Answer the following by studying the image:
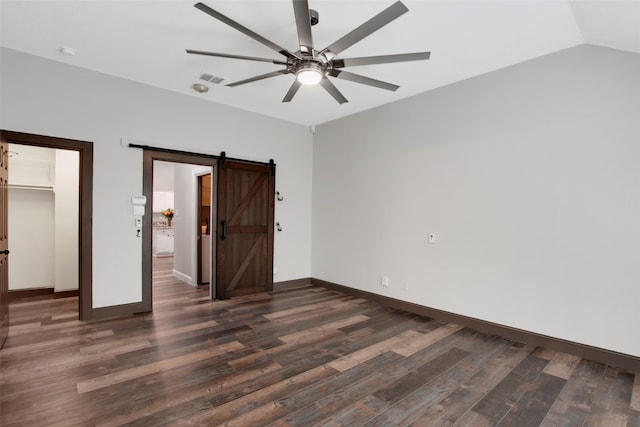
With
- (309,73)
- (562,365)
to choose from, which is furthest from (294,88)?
(562,365)

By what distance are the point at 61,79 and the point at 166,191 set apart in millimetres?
8596

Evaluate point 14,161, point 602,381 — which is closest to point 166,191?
point 14,161

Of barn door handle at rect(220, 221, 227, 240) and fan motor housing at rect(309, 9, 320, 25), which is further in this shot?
barn door handle at rect(220, 221, 227, 240)

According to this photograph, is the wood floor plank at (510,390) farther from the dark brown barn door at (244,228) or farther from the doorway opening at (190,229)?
the doorway opening at (190,229)

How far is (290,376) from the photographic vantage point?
2.65 metres

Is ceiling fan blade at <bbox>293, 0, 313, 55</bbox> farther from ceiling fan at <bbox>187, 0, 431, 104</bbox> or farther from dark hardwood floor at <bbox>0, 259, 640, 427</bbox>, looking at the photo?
dark hardwood floor at <bbox>0, 259, 640, 427</bbox>

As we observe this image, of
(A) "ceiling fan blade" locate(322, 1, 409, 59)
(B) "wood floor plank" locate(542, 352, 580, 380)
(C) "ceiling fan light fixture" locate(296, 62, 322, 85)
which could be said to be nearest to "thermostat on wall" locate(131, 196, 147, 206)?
(C) "ceiling fan light fixture" locate(296, 62, 322, 85)

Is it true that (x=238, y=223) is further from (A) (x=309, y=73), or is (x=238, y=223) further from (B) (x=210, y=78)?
(A) (x=309, y=73)

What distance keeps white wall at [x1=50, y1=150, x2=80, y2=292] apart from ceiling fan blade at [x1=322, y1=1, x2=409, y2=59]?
465 centimetres

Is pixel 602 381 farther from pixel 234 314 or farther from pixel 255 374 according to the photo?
pixel 234 314

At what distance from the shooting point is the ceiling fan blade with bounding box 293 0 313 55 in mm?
1981

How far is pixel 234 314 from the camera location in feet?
14.0

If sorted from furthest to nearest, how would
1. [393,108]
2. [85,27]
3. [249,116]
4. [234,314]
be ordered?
[249,116] < [393,108] < [234,314] < [85,27]

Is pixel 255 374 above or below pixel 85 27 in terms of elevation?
below
